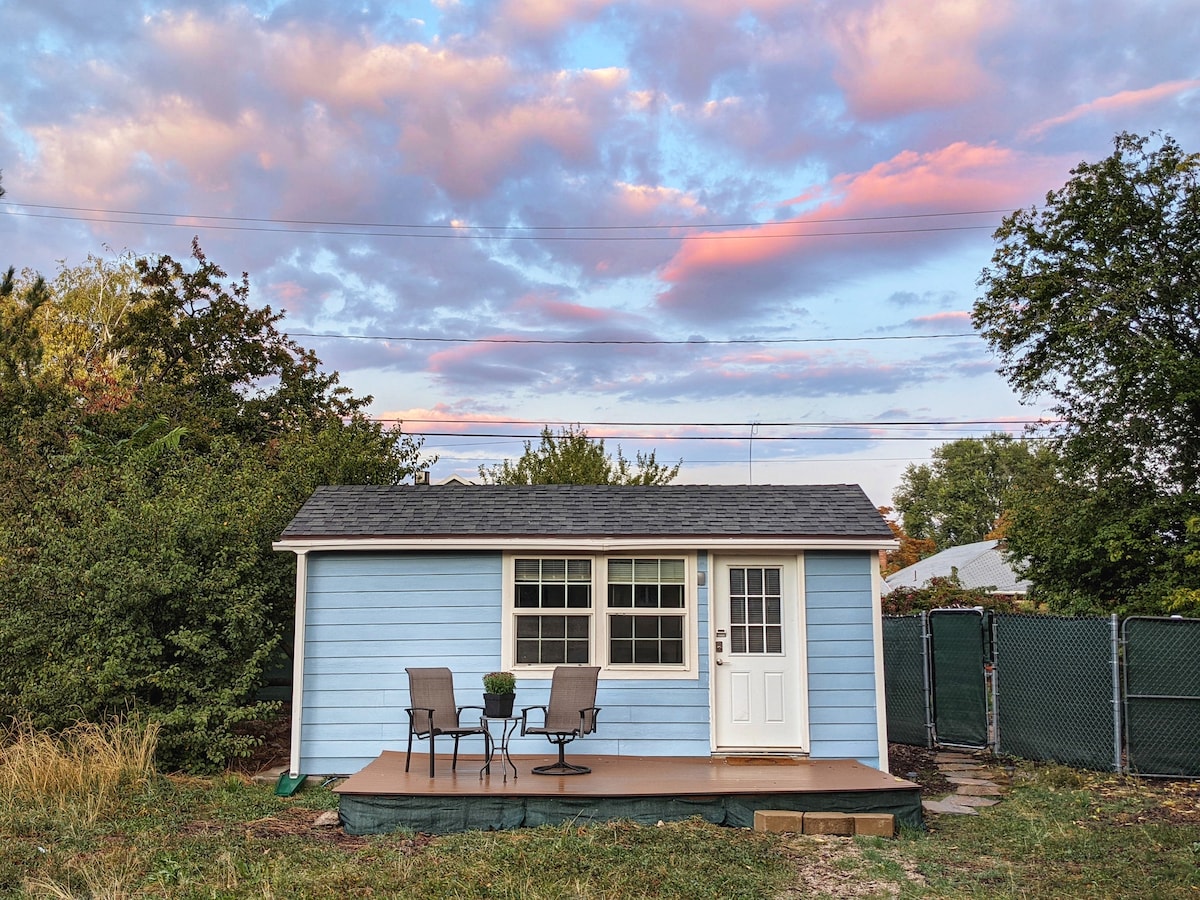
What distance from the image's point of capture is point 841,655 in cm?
827

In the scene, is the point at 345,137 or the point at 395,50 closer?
the point at 395,50

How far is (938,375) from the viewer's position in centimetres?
2142

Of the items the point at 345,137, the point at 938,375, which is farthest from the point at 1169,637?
the point at 938,375

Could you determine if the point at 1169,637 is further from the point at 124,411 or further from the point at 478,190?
the point at 124,411

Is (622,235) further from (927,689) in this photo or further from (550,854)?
(550,854)

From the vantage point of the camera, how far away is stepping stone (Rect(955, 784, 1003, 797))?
7.93m

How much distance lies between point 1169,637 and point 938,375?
44.8 feet

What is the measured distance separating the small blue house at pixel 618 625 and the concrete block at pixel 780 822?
5.39 ft

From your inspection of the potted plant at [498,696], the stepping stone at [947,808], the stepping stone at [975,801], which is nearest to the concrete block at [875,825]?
the stepping stone at [947,808]

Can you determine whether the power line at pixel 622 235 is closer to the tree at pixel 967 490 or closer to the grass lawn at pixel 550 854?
the grass lawn at pixel 550 854

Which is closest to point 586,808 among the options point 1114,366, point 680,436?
point 1114,366

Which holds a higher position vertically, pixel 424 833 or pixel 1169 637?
pixel 1169 637

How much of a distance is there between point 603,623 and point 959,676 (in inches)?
181

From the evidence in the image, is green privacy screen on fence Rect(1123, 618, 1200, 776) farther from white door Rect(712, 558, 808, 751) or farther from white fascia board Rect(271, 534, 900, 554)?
white door Rect(712, 558, 808, 751)
